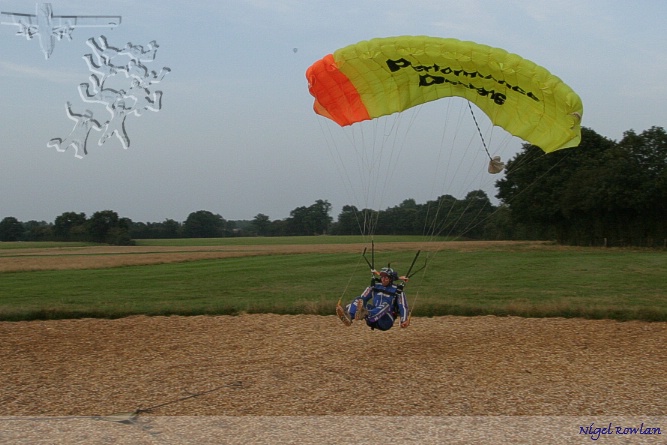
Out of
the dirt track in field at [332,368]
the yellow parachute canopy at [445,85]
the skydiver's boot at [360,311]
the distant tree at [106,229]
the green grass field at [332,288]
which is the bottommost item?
the dirt track in field at [332,368]

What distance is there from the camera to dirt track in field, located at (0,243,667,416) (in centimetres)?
1022

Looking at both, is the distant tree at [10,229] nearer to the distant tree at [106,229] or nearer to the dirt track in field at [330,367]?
the distant tree at [106,229]

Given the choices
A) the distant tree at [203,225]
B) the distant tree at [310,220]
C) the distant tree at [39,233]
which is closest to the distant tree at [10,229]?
the distant tree at [39,233]

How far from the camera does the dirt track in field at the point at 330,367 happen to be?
33.5ft

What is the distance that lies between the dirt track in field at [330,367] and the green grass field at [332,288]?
135cm

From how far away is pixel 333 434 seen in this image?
8.79m

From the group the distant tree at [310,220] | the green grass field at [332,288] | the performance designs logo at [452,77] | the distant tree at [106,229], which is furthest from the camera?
the distant tree at [310,220]

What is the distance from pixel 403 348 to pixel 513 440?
5.38 metres

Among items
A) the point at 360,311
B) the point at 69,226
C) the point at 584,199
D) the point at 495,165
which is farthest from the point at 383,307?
the point at 69,226

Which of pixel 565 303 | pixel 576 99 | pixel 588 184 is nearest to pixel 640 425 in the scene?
pixel 576 99

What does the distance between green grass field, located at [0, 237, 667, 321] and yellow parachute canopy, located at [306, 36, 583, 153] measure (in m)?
7.36

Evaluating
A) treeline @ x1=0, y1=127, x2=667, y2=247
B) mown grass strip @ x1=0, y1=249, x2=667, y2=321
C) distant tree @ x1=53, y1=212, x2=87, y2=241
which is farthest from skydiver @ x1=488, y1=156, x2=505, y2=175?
distant tree @ x1=53, y1=212, x2=87, y2=241

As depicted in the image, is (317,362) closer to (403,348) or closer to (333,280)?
(403,348)

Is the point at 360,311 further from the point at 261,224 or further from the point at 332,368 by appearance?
the point at 261,224
